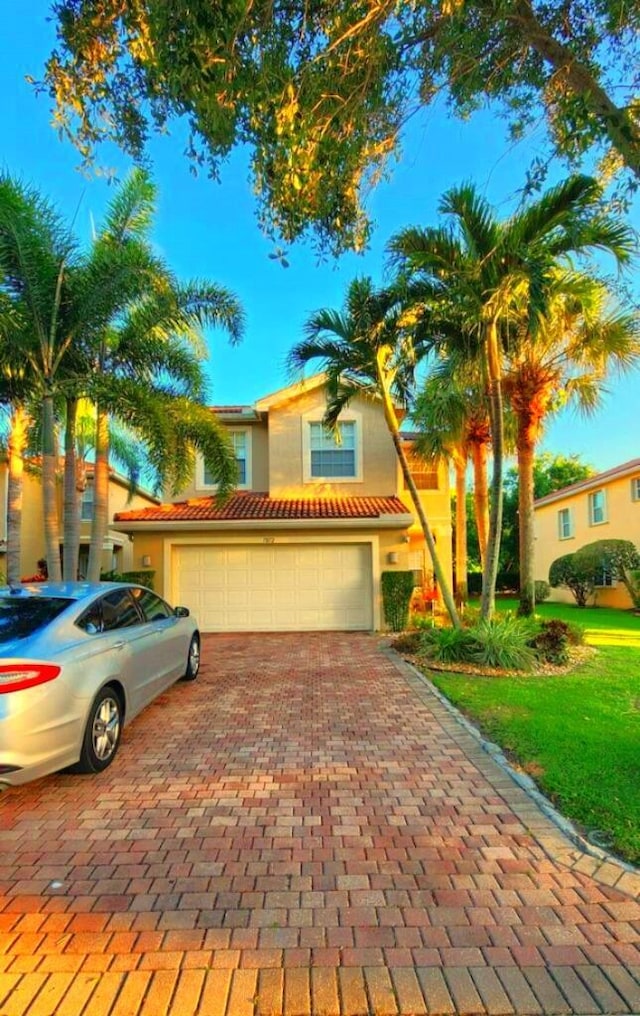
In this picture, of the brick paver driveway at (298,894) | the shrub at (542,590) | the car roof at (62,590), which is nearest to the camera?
the brick paver driveway at (298,894)

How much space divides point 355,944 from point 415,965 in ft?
0.99

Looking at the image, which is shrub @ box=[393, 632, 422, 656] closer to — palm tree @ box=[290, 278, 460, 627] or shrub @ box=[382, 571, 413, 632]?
palm tree @ box=[290, 278, 460, 627]

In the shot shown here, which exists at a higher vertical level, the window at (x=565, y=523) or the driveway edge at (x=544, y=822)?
the window at (x=565, y=523)

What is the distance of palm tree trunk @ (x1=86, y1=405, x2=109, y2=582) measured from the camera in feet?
34.1

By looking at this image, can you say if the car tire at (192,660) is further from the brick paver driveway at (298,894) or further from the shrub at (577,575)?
the shrub at (577,575)

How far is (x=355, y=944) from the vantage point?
265 cm

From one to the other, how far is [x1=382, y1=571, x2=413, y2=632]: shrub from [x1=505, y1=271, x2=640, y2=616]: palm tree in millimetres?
2646

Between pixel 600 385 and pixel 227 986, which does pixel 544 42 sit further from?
pixel 600 385

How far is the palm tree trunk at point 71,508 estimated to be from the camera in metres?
9.98

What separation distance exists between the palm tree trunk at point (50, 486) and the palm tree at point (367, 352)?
14.8 ft

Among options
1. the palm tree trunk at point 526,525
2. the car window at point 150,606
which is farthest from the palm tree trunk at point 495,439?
the car window at point 150,606

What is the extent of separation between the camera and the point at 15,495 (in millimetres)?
11703

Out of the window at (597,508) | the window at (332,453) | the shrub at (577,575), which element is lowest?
the shrub at (577,575)

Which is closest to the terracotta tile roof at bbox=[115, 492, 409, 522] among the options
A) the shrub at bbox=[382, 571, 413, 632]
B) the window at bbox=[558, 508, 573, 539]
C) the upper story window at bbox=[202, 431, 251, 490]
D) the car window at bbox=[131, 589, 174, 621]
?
the upper story window at bbox=[202, 431, 251, 490]
